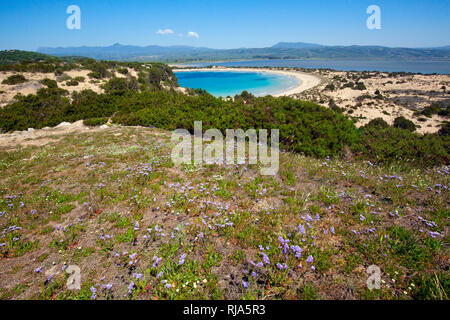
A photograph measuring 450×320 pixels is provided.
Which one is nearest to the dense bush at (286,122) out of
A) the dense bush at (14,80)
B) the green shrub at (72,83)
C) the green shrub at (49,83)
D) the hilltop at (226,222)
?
the hilltop at (226,222)

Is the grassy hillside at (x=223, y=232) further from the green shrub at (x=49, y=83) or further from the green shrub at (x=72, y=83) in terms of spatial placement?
the green shrub at (x=72, y=83)

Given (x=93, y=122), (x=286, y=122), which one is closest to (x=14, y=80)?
(x=93, y=122)

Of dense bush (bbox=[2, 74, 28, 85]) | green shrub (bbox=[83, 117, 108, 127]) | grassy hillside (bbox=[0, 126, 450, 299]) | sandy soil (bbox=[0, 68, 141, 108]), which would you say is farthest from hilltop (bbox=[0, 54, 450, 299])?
dense bush (bbox=[2, 74, 28, 85])

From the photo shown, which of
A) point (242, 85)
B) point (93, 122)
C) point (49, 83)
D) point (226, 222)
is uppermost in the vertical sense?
point (242, 85)

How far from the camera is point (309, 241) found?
4344 mm

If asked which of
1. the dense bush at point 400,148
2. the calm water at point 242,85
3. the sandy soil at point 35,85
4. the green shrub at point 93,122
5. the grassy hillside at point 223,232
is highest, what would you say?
the calm water at point 242,85

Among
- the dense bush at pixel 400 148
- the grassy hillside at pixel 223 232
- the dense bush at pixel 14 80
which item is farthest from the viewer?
the dense bush at pixel 14 80

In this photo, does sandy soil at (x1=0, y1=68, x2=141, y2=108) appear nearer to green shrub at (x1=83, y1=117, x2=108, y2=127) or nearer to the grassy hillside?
green shrub at (x1=83, y1=117, x2=108, y2=127)

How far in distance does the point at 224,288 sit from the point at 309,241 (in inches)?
84.4

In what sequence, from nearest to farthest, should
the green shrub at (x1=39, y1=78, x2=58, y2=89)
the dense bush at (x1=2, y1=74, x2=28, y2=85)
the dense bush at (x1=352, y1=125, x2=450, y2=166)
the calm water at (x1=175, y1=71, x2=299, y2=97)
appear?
1. the dense bush at (x1=352, y1=125, x2=450, y2=166)
2. the dense bush at (x1=2, y1=74, x2=28, y2=85)
3. the green shrub at (x1=39, y1=78, x2=58, y2=89)
4. the calm water at (x1=175, y1=71, x2=299, y2=97)

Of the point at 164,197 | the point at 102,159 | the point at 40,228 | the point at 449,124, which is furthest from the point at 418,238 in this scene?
the point at 449,124

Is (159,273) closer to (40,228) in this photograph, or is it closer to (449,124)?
(40,228)

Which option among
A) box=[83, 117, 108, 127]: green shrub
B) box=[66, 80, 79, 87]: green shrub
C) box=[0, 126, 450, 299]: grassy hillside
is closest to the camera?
box=[0, 126, 450, 299]: grassy hillside

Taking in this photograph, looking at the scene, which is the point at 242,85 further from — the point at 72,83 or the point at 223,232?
the point at 223,232
